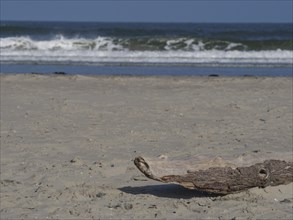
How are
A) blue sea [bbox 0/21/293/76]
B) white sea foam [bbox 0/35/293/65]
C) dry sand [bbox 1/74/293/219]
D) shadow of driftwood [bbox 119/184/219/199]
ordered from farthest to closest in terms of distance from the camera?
1. white sea foam [bbox 0/35/293/65]
2. blue sea [bbox 0/21/293/76]
3. shadow of driftwood [bbox 119/184/219/199]
4. dry sand [bbox 1/74/293/219]

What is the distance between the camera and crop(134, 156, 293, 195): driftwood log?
505cm

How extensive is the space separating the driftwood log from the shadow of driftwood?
0.16m

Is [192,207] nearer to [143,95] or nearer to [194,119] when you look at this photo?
[194,119]

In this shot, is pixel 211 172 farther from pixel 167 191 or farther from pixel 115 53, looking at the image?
pixel 115 53

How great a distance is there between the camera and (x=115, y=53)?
84.0 feet

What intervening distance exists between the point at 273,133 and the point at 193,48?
20.1 metres

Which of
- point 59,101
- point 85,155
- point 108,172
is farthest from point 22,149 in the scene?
point 59,101

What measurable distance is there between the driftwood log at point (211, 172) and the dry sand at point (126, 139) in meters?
0.10

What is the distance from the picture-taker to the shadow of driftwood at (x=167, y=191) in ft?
17.3

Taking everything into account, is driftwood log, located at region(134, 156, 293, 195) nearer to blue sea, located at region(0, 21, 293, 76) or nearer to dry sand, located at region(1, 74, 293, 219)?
dry sand, located at region(1, 74, 293, 219)

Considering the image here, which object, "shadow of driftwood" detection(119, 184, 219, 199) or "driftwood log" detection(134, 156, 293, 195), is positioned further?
"shadow of driftwood" detection(119, 184, 219, 199)

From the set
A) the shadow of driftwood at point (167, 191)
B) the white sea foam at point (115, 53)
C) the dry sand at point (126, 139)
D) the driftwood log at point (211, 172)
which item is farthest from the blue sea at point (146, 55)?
the driftwood log at point (211, 172)

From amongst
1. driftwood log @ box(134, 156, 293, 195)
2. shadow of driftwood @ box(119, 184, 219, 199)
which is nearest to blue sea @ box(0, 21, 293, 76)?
shadow of driftwood @ box(119, 184, 219, 199)

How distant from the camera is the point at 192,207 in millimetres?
4945
